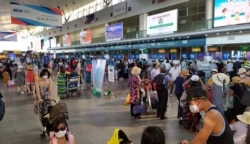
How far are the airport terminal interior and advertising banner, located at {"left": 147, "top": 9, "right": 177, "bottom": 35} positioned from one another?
→ 0.09 metres

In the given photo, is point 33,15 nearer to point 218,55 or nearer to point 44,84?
point 44,84

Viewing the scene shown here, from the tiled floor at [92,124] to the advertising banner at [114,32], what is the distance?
19467 millimetres

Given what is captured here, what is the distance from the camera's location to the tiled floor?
5473mm

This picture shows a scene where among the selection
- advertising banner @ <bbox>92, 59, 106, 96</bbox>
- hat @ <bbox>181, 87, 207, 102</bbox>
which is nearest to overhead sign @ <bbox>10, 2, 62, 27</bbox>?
advertising banner @ <bbox>92, 59, 106, 96</bbox>

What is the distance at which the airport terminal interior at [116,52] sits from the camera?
6426 mm

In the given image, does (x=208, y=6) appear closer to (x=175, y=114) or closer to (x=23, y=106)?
(x=175, y=114)

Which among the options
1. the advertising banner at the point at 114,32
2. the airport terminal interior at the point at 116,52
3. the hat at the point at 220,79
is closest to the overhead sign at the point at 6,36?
the airport terminal interior at the point at 116,52

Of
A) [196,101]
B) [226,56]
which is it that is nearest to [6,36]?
[226,56]

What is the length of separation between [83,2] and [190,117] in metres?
38.3

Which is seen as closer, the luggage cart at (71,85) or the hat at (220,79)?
the hat at (220,79)

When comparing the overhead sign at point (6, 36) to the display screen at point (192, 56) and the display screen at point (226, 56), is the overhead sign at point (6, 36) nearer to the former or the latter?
the display screen at point (192, 56)

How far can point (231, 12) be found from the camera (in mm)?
17500

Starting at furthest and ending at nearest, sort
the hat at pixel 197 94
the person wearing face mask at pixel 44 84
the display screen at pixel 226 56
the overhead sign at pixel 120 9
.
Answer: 1. the overhead sign at pixel 120 9
2. the display screen at pixel 226 56
3. the person wearing face mask at pixel 44 84
4. the hat at pixel 197 94

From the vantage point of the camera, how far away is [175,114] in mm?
7777
